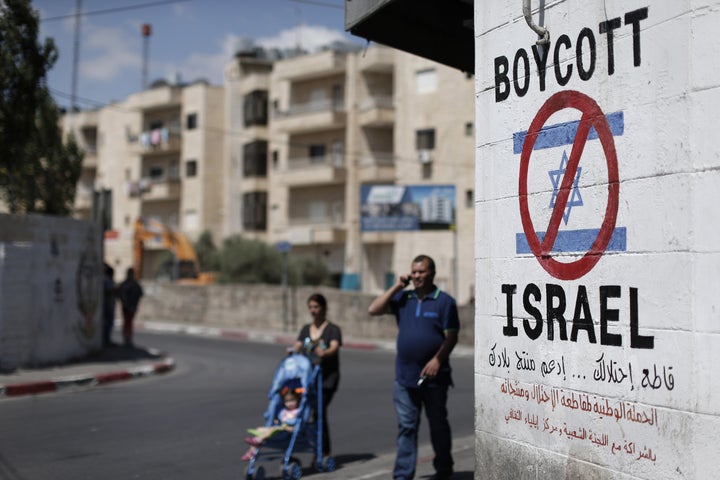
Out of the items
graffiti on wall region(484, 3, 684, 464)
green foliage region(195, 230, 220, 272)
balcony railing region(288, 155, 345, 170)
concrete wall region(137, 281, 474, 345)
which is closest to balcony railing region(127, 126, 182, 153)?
green foliage region(195, 230, 220, 272)

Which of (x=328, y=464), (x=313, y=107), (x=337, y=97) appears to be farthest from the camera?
(x=313, y=107)

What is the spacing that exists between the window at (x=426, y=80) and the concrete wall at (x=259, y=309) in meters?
14.5

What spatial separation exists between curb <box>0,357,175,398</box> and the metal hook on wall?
10867mm

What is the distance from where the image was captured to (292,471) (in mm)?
7422

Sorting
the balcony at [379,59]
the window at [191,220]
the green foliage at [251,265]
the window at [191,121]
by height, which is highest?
the balcony at [379,59]

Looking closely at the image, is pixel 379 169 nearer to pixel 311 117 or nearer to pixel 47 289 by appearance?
pixel 311 117

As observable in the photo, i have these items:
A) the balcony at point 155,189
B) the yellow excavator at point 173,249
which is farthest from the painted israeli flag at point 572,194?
the balcony at point 155,189

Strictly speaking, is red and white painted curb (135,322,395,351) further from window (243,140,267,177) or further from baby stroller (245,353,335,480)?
window (243,140,267,177)

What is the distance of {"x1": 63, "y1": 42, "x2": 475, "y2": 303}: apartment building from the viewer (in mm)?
38719

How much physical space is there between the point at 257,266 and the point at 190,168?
15773 millimetres

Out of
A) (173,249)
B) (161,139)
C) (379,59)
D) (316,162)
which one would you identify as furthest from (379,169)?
(161,139)

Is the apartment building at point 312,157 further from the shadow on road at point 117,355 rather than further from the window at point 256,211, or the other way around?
the shadow on road at point 117,355

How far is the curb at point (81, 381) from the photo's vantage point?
43.4 ft

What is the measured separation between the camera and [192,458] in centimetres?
825
